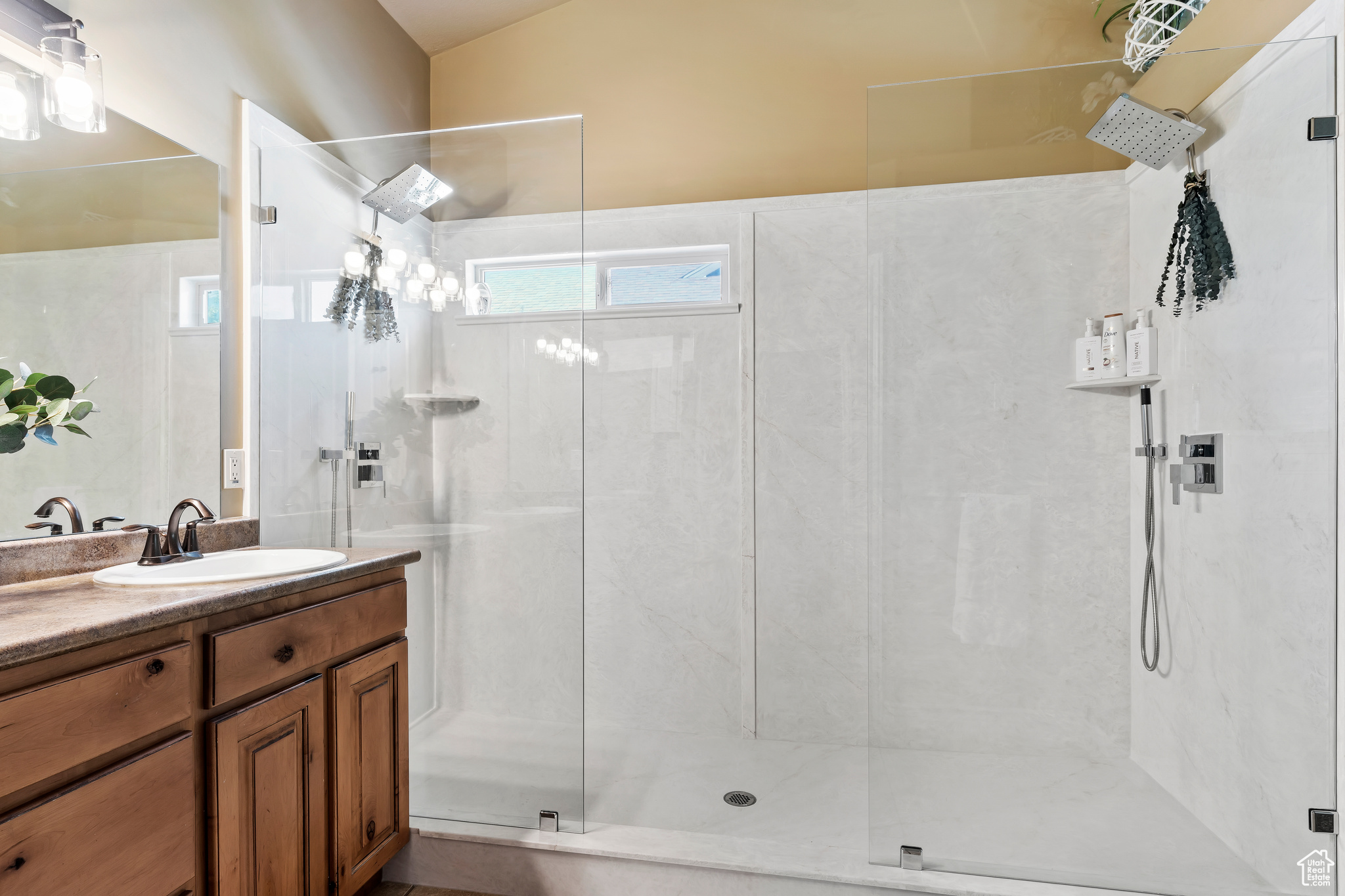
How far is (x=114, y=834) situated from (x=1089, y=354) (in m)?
2.26

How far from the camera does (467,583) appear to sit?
2064 millimetres

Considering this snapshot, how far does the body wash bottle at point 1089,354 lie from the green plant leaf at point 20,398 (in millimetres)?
2412

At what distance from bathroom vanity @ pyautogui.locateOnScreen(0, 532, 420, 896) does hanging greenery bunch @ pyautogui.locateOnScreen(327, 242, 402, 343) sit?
0.65 m

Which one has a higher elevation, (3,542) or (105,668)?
(3,542)

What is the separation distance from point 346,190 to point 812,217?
1669 millimetres

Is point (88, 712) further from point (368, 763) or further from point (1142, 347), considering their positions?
point (1142, 347)

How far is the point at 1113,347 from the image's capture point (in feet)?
6.20

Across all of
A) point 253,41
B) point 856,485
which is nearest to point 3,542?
point 253,41

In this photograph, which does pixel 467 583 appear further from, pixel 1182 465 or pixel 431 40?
pixel 431 40

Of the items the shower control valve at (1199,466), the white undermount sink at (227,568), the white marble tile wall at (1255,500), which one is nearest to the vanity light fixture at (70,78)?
the white undermount sink at (227,568)

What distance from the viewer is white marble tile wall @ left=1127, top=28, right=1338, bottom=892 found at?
1.69 metres

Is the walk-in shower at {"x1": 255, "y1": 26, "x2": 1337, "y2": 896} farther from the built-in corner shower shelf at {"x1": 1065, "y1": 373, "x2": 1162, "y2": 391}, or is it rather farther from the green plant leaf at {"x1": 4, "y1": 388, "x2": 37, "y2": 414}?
the green plant leaf at {"x1": 4, "y1": 388, "x2": 37, "y2": 414}

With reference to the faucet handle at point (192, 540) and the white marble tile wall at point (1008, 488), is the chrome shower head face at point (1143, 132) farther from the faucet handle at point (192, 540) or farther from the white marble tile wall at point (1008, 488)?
the faucet handle at point (192, 540)

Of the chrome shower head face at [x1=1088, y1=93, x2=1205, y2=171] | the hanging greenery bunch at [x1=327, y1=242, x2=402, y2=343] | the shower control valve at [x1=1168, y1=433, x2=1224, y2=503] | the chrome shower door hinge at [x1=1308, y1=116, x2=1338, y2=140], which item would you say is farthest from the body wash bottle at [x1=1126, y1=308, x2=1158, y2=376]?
the hanging greenery bunch at [x1=327, y1=242, x2=402, y2=343]
